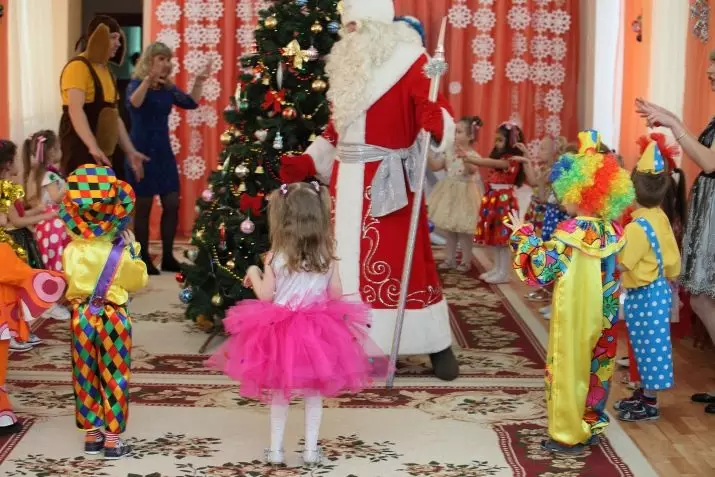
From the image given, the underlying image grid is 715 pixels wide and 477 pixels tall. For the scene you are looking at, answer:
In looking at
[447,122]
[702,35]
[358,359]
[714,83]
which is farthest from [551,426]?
[702,35]

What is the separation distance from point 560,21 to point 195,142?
3.15m

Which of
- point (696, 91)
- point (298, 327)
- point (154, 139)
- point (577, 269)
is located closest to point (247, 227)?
point (298, 327)

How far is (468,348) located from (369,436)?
1.56m

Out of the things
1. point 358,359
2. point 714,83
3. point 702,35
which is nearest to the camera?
point 358,359

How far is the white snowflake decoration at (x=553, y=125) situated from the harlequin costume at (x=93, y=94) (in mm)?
3728

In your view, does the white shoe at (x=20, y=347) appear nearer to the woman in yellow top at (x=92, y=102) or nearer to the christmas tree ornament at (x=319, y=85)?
the woman in yellow top at (x=92, y=102)

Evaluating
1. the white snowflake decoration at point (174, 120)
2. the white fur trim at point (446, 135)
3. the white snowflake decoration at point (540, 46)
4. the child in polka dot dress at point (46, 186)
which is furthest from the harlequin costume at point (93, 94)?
the white snowflake decoration at point (540, 46)

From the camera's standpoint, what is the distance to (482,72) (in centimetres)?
852

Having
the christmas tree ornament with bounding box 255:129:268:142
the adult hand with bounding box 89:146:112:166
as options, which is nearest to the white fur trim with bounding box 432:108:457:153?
the christmas tree ornament with bounding box 255:129:268:142

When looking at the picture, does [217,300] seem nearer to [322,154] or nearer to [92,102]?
[322,154]

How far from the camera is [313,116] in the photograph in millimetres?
4996

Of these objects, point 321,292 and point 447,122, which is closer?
point 321,292

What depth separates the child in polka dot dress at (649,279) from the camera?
4.01 metres

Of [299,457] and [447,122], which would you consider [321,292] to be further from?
[447,122]
